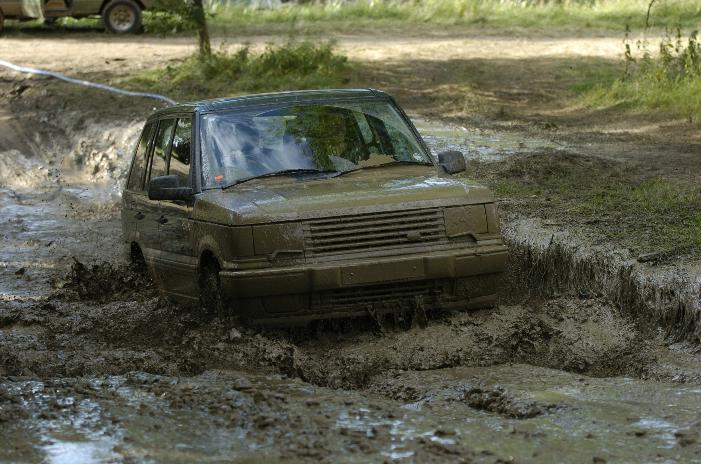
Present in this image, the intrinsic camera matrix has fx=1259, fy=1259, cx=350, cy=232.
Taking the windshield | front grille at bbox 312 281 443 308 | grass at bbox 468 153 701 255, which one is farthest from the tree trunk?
front grille at bbox 312 281 443 308

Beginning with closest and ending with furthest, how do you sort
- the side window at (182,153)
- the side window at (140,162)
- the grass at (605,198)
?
the side window at (182,153), the grass at (605,198), the side window at (140,162)

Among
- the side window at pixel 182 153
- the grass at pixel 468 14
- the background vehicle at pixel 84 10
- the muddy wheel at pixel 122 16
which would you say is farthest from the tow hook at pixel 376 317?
the muddy wheel at pixel 122 16

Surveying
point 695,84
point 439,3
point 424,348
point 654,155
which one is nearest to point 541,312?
point 424,348

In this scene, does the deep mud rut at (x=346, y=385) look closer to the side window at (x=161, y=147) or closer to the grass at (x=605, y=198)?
the grass at (x=605, y=198)

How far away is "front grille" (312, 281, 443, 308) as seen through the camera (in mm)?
7512

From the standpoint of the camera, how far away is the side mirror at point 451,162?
8.76 meters

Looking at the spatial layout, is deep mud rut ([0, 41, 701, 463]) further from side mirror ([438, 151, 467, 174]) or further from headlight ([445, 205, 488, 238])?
side mirror ([438, 151, 467, 174])

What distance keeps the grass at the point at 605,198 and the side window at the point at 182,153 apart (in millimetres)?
3176

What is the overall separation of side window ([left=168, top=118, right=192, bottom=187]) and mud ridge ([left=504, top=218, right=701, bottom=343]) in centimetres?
251

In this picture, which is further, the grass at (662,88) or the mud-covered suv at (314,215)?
the grass at (662,88)

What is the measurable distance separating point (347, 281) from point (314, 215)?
438 mm

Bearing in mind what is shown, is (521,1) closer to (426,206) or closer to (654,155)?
(654,155)

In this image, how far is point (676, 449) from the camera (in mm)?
5535

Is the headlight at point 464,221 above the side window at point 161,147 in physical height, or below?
below
